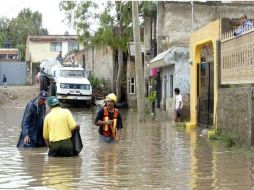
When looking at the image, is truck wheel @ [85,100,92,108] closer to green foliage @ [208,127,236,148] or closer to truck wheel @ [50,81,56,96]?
truck wheel @ [50,81,56,96]

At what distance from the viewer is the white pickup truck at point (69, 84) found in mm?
41094

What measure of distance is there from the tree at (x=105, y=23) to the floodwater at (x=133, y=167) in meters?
26.5

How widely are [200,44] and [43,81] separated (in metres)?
29.7

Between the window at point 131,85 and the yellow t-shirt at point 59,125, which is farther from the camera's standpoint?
the window at point 131,85

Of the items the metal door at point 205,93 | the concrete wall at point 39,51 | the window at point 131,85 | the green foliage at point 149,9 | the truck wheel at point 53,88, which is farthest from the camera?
the concrete wall at point 39,51

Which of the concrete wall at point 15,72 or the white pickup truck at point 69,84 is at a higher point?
the concrete wall at point 15,72

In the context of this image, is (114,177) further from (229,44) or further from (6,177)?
(229,44)

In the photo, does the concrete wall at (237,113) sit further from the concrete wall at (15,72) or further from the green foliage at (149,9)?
the concrete wall at (15,72)

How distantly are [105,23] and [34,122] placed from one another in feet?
98.6

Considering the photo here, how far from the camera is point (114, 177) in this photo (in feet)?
31.1

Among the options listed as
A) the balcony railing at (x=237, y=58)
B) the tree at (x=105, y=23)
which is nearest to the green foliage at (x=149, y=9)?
the tree at (x=105, y=23)

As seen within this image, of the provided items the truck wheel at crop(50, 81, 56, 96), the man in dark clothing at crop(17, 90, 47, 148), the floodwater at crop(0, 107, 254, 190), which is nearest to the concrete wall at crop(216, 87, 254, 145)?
the floodwater at crop(0, 107, 254, 190)

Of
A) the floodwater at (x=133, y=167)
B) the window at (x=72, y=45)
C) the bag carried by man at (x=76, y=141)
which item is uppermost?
the window at (x=72, y=45)

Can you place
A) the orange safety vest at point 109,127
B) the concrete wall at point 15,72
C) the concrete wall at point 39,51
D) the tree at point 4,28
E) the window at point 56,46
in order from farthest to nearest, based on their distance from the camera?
1. the tree at point 4,28
2. the window at point 56,46
3. the concrete wall at point 39,51
4. the concrete wall at point 15,72
5. the orange safety vest at point 109,127
